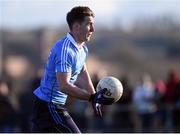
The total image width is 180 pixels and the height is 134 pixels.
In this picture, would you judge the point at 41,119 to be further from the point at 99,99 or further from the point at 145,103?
the point at 145,103

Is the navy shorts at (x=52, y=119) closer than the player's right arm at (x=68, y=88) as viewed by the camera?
No

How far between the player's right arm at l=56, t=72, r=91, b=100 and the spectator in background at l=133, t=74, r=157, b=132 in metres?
10.4

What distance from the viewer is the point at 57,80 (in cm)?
945

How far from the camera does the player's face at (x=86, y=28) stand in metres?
9.63

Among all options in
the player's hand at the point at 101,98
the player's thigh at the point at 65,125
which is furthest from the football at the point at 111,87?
the player's thigh at the point at 65,125

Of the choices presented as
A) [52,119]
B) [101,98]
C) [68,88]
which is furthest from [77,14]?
[52,119]

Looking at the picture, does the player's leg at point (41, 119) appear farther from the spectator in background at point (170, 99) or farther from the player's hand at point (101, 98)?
the spectator in background at point (170, 99)

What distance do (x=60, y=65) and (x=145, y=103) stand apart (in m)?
10.7

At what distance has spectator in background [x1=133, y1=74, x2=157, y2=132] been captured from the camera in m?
19.8

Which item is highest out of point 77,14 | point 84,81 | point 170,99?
point 77,14

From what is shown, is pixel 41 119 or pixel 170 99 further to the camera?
pixel 170 99

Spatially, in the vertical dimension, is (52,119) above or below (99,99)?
below

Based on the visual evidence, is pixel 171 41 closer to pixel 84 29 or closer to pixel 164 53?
pixel 164 53

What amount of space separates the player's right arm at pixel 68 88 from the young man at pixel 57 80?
72 millimetres
